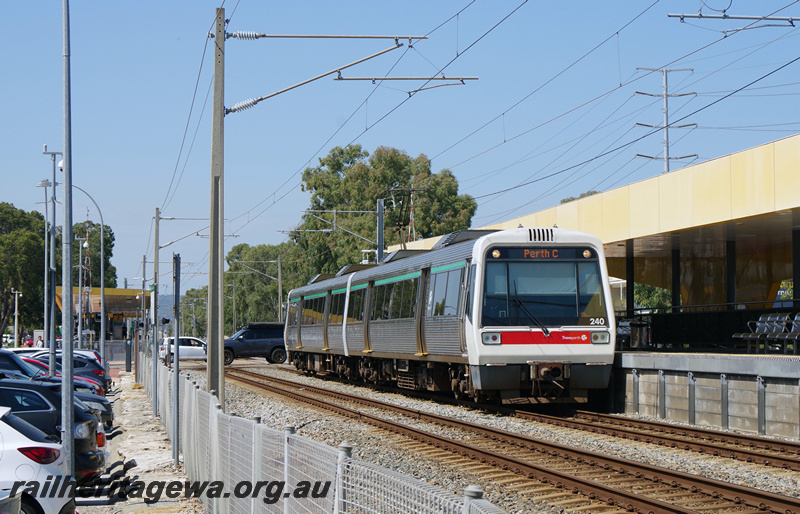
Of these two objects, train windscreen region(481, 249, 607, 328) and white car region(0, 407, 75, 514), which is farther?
train windscreen region(481, 249, 607, 328)

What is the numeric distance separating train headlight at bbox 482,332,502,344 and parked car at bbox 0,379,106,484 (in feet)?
24.5

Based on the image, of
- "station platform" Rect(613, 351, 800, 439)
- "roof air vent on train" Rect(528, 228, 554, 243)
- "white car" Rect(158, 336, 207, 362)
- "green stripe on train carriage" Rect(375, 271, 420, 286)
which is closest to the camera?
"station platform" Rect(613, 351, 800, 439)

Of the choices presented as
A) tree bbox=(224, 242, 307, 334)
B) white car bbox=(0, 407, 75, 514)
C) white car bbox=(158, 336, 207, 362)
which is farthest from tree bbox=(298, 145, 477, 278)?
white car bbox=(0, 407, 75, 514)

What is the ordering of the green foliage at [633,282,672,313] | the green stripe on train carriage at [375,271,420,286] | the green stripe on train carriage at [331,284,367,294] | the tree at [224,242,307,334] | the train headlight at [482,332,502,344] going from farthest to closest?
the tree at [224,242,307,334] → the green foliage at [633,282,672,313] → the green stripe on train carriage at [331,284,367,294] → the green stripe on train carriage at [375,271,420,286] → the train headlight at [482,332,502,344]

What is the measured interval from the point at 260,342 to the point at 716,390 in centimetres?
3749

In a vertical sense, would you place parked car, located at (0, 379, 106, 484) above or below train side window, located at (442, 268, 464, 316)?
below

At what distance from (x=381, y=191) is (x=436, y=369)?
57.7m

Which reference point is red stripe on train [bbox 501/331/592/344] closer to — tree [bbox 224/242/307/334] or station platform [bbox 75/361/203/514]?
station platform [bbox 75/361/203/514]

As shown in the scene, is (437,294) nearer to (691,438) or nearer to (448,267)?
(448,267)

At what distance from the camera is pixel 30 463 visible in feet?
30.8

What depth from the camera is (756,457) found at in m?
11.9

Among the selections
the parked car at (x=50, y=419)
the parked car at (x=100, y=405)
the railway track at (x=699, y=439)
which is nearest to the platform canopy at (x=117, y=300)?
the parked car at (x=100, y=405)

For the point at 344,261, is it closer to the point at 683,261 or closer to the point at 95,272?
the point at 683,261

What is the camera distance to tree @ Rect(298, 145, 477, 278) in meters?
78.7
